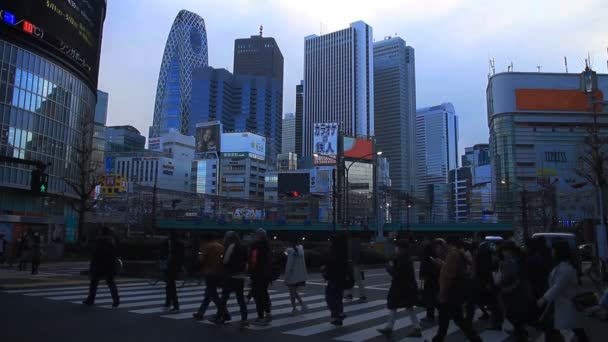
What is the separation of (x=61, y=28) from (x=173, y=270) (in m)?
46.4

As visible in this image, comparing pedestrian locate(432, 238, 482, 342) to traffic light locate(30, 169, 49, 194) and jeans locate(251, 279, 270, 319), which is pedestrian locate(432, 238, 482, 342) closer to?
jeans locate(251, 279, 270, 319)

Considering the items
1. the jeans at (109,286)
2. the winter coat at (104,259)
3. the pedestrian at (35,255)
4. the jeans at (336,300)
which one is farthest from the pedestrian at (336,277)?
the pedestrian at (35,255)

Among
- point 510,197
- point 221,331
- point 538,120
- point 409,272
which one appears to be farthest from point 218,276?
point 538,120

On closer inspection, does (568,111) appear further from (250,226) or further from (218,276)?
(218,276)

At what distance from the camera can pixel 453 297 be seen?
739 centimetres

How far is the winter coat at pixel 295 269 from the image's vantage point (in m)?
11.3

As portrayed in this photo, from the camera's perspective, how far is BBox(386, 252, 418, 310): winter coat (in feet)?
28.3

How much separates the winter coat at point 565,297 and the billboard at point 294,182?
393 feet

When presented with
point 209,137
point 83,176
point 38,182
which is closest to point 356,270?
point 38,182

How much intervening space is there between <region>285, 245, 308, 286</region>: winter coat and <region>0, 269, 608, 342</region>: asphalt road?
0.78 metres

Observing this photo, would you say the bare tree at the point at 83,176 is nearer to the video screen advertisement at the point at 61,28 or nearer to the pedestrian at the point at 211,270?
the video screen advertisement at the point at 61,28

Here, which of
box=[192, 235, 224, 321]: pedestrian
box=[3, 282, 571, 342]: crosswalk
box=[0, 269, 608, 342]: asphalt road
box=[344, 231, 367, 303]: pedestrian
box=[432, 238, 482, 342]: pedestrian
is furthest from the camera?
box=[344, 231, 367, 303]: pedestrian

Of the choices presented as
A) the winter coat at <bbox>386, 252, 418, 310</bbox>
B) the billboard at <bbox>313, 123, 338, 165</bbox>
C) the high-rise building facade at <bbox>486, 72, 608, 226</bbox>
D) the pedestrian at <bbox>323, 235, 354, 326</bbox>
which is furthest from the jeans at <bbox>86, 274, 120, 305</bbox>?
the billboard at <bbox>313, 123, 338, 165</bbox>

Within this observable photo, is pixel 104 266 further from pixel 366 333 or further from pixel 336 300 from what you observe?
pixel 366 333
